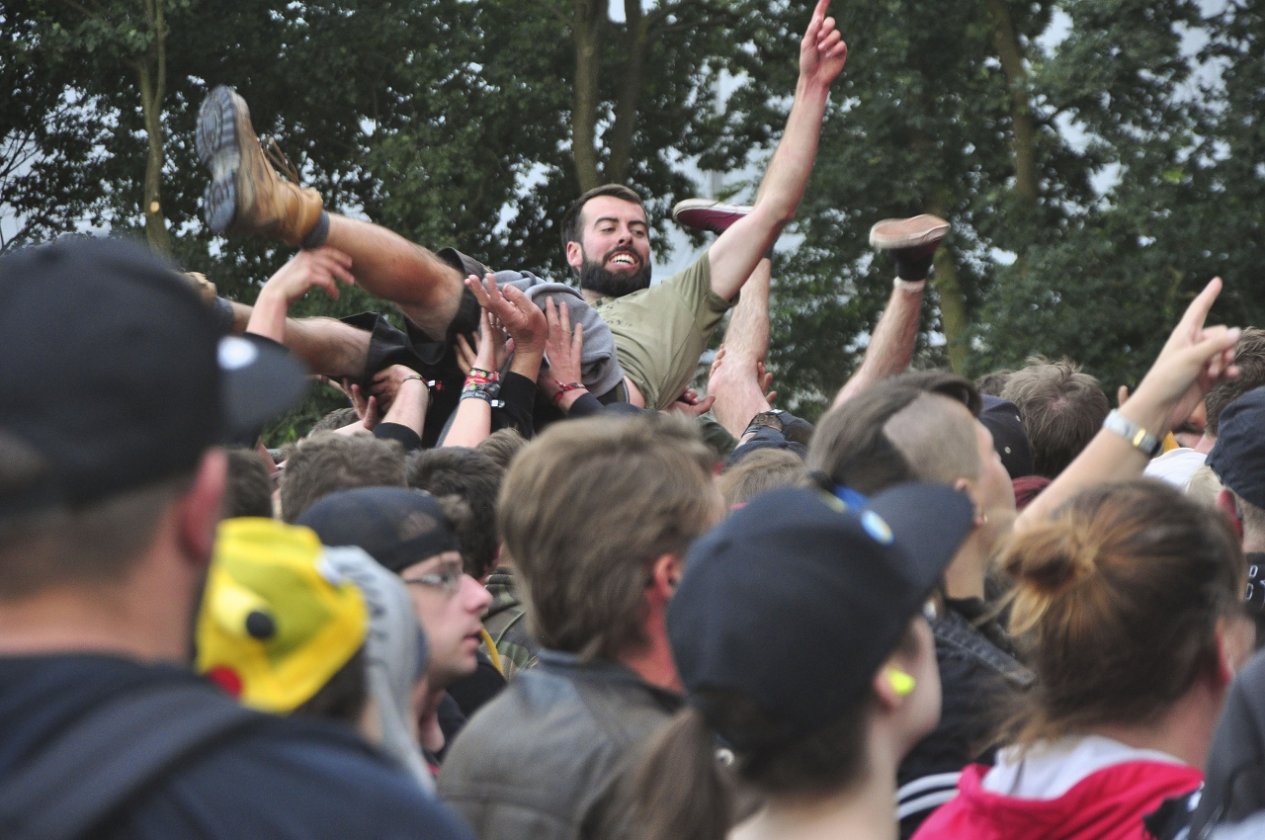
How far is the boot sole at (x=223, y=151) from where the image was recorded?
405cm

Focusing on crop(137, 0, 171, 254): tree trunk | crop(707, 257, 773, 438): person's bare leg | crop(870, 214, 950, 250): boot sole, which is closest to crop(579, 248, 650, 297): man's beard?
crop(707, 257, 773, 438): person's bare leg

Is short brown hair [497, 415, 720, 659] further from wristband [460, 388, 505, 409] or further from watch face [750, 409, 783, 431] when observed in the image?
watch face [750, 409, 783, 431]

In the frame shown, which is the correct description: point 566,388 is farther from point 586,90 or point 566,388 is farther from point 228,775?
point 586,90

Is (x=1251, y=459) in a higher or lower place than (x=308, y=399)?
higher

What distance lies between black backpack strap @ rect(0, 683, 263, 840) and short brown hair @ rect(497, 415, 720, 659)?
114cm

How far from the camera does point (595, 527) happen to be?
2.32m

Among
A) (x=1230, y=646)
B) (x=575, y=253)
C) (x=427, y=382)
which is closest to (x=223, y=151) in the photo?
(x=427, y=382)

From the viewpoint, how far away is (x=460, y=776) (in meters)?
2.22

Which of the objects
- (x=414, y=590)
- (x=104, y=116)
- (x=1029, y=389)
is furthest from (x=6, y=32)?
(x=414, y=590)

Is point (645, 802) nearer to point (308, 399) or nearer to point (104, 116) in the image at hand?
point (308, 399)

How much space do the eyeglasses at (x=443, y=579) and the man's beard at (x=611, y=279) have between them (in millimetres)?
3301

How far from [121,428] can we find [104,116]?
1864 cm

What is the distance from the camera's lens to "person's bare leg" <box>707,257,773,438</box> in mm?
5688

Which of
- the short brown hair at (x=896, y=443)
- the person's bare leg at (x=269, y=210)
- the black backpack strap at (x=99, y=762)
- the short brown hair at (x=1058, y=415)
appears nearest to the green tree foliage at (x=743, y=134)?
the short brown hair at (x=1058, y=415)
